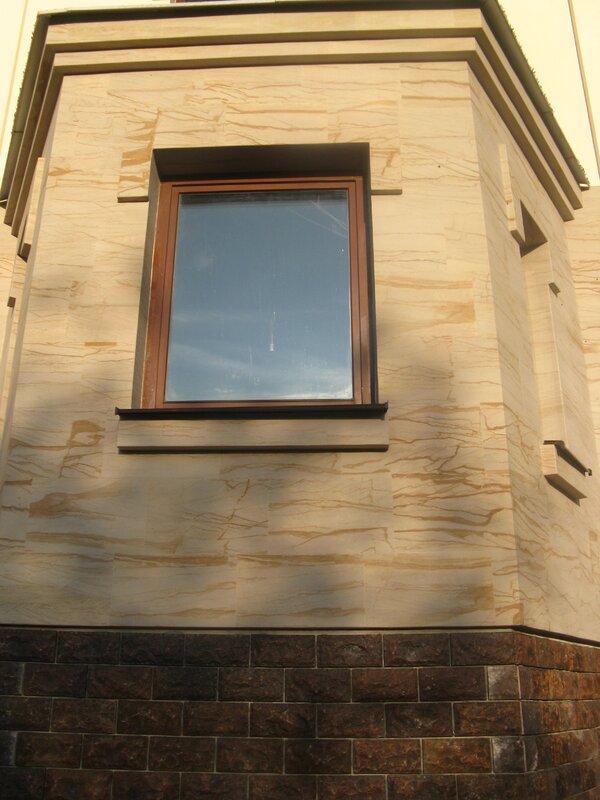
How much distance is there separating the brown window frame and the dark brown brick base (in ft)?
4.89

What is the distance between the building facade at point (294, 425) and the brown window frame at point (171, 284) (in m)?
0.02

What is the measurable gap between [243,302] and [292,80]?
1763 mm

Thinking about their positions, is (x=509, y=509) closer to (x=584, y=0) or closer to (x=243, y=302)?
(x=243, y=302)

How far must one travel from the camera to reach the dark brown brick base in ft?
15.6

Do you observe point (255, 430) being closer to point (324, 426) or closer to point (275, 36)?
point (324, 426)

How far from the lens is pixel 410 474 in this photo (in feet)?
17.7

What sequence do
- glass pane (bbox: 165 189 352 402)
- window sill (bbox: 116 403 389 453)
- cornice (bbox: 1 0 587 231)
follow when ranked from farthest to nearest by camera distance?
cornice (bbox: 1 0 587 231), glass pane (bbox: 165 189 352 402), window sill (bbox: 116 403 389 453)

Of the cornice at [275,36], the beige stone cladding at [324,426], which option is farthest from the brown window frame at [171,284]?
the cornice at [275,36]

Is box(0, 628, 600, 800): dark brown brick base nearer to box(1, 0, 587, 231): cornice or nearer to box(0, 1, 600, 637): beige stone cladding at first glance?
box(0, 1, 600, 637): beige stone cladding

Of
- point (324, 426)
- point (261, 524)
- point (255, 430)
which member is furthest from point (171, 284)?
point (261, 524)

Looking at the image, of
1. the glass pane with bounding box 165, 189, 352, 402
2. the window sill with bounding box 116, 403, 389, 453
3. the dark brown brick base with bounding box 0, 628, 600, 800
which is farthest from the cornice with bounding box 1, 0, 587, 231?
the dark brown brick base with bounding box 0, 628, 600, 800

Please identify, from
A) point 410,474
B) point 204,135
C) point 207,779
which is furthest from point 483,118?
point 207,779

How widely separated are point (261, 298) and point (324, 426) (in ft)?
4.29

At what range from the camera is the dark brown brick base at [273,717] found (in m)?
4.77
